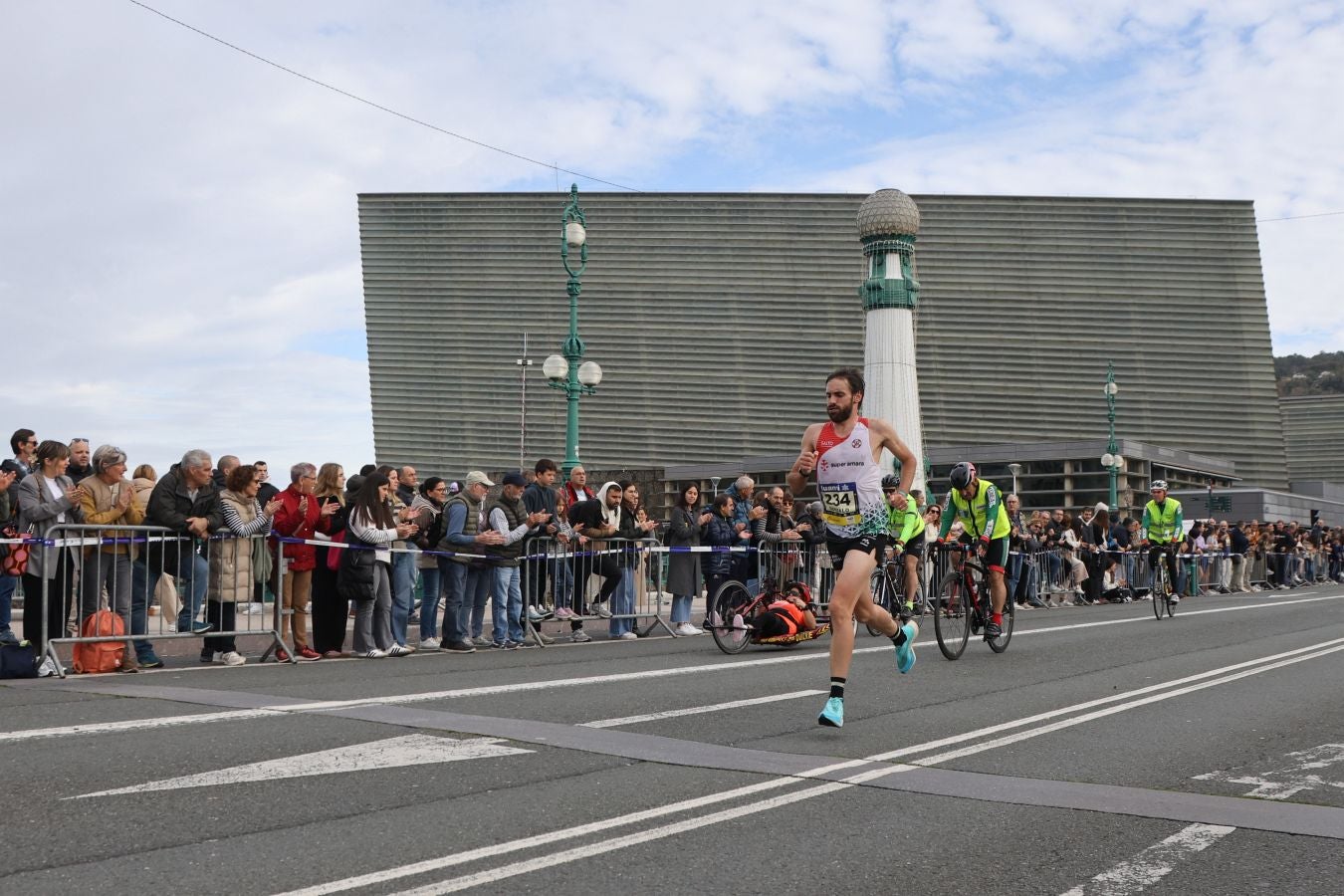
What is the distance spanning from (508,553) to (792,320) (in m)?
93.6

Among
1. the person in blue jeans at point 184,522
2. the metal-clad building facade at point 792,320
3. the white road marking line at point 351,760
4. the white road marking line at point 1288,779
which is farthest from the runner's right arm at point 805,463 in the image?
the metal-clad building facade at point 792,320

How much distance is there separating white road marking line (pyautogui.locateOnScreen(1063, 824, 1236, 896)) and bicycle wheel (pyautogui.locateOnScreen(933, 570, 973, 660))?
7.13 m

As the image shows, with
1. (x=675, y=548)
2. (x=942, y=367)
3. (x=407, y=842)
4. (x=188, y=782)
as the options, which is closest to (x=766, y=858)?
(x=407, y=842)

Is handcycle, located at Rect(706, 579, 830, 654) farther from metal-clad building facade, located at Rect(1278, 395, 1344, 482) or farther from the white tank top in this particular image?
metal-clad building facade, located at Rect(1278, 395, 1344, 482)

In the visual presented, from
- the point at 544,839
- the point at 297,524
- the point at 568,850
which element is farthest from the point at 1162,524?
the point at 568,850

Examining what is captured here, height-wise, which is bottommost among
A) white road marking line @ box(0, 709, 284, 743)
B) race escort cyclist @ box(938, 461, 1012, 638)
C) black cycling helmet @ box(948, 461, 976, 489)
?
white road marking line @ box(0, 709, 284, 743)

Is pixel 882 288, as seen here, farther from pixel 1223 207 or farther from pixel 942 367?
pixel 1223 207

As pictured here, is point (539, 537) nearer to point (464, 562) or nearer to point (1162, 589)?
point (464, 562)

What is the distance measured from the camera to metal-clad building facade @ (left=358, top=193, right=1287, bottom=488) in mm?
102438

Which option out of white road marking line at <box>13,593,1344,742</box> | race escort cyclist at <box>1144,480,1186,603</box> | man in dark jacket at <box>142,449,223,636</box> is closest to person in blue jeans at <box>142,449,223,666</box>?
man in dark jacket at <box>142,449,223,636</box>

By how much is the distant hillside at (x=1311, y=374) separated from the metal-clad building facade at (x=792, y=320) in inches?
2802

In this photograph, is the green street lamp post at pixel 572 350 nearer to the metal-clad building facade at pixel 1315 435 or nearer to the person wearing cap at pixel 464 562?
the person wearing cap at pixel 464 562

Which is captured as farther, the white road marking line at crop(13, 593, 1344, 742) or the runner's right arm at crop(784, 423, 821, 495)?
the runner's right arm at crop(784, 423, 821, 495)

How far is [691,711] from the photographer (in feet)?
28.7
